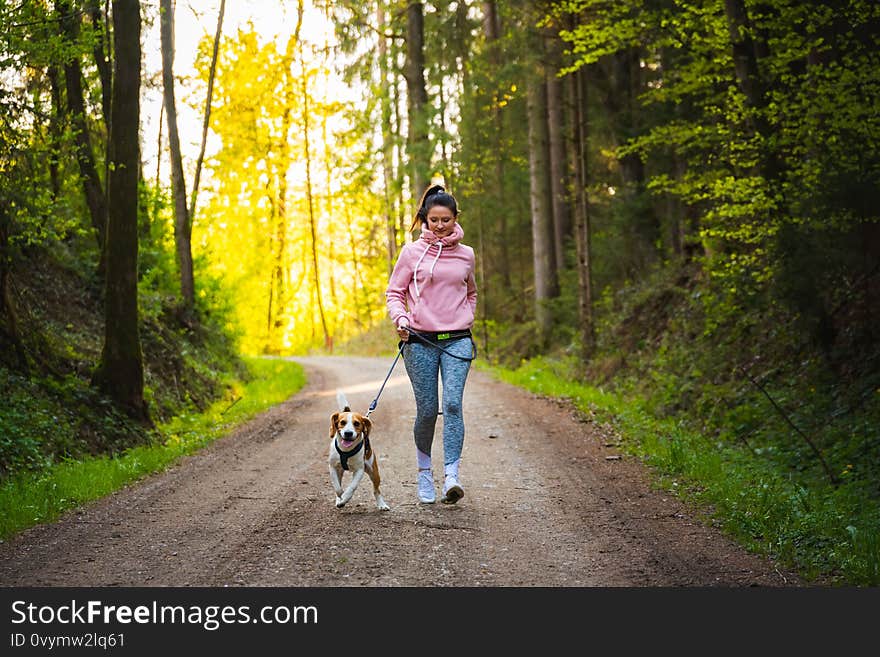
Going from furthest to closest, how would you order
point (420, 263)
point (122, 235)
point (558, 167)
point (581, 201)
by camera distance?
1. point (558, 167)
2. point (581, 201)
3. point (122, 235)
4. point (420, 263)

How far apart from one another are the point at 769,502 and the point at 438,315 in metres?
3.17

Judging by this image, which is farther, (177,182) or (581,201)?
(177,182)

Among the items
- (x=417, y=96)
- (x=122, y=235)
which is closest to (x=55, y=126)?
(x=122, y=235)

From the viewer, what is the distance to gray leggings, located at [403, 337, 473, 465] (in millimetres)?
7215

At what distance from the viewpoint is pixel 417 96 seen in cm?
2423

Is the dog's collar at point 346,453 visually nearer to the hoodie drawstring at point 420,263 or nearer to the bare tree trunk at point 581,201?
the hoodie drawstring at point 420,263

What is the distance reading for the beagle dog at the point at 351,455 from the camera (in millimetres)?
7090

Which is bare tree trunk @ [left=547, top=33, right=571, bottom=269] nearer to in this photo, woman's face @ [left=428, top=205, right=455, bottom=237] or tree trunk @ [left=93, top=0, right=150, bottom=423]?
tree trunk @ [left=93, top=0, right=150, bottom=423]

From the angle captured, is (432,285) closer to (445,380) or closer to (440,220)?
(440,220)

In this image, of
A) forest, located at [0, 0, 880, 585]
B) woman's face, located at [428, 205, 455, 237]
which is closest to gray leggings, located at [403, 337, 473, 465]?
woman's face, located at [428, 205, 455, 237]

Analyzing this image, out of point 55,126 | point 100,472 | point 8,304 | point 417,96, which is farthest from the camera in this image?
point 417,96

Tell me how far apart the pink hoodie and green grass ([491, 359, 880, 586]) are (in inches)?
104

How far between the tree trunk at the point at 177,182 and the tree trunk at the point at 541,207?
349 inches

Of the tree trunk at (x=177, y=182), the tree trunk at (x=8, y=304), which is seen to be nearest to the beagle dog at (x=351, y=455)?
the tree trunk at (x=8, y=304)
